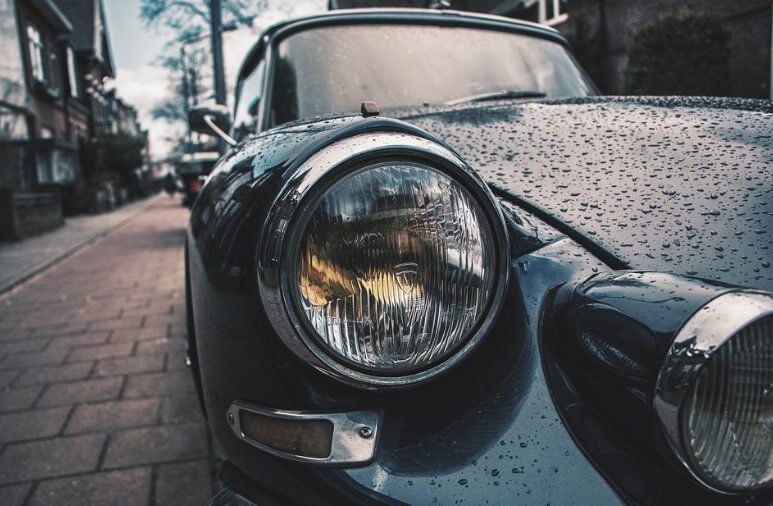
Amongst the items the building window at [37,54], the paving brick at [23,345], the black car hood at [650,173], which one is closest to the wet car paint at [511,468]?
the black car hood at [650,173]

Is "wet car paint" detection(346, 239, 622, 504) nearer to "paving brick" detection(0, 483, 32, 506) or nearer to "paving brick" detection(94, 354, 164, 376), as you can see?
"paving brick" detection(0, 483, 32, 506)

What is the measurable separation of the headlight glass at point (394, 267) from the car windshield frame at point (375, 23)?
1.14 m

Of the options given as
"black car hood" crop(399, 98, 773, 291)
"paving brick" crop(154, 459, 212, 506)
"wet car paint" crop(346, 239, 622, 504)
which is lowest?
"paving brick" crop(154, 459, 212, 506)

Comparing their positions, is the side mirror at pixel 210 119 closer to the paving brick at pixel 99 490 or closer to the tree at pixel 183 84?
the paving brick at pixel 99 490

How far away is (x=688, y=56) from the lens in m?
6.74

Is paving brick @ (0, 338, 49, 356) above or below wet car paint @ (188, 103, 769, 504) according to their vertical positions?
below

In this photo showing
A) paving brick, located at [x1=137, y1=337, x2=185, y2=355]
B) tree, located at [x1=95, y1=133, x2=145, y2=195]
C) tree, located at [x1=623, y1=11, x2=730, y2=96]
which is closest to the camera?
paving brick, located at [x1=137, y1=337, x2=185, y2=355]

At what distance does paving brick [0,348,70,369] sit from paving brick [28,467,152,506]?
152cm

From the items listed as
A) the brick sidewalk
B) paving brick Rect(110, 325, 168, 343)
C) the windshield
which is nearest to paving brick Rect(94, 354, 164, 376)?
the brick sidewalk

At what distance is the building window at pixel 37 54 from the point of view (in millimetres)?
18250

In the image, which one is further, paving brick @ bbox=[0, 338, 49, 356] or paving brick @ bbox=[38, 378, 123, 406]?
paving brick @ bbox=[0, 338, 49, 356]

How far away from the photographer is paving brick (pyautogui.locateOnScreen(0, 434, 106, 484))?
201 centimetres

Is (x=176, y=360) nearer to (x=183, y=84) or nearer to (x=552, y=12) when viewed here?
(x=552, y=12)

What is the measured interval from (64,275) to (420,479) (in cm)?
672
